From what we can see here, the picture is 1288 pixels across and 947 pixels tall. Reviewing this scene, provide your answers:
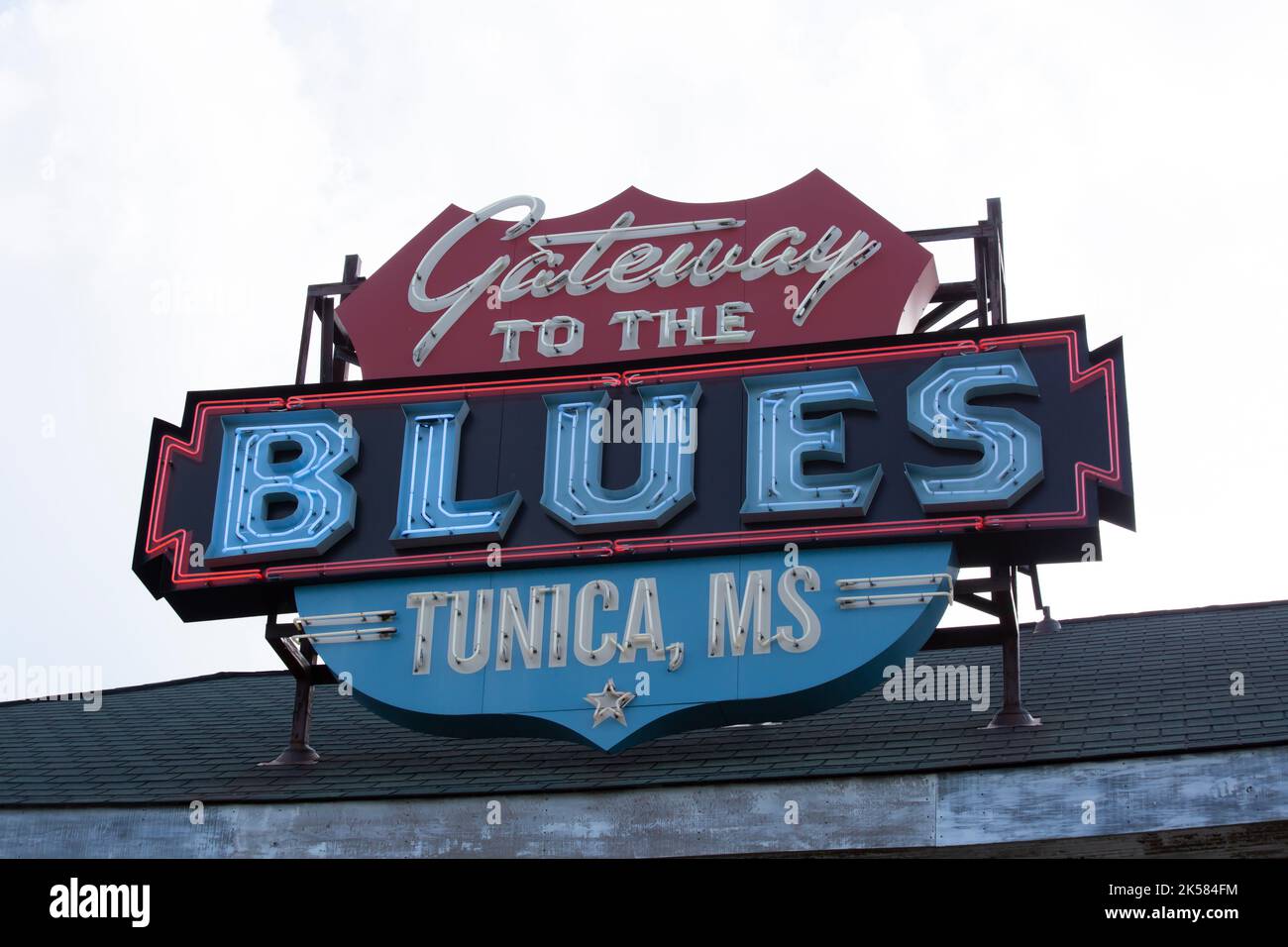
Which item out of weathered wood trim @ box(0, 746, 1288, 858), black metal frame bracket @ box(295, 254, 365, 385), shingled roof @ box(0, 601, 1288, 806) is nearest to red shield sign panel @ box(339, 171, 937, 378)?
black metal frame bracket @ box(295, 254, 365, 385)

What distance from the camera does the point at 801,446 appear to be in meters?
12.4

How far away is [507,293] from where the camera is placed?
14281 mm

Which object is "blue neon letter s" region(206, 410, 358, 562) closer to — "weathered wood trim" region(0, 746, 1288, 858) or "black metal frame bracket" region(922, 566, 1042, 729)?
"weathered wood trim" region(0, 746, 1288, 858)

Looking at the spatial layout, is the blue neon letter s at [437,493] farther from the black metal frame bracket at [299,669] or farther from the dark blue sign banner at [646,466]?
the black metal frame bracket at [299,669]

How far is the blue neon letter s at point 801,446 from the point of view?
1201cm

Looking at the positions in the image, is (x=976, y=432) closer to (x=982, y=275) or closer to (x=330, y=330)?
(x=982, y=275)

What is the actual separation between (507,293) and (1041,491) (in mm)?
4697

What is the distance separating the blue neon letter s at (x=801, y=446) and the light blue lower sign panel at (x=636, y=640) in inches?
13.2

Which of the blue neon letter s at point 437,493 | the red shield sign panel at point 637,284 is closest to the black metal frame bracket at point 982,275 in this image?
the red shield sign panel at point 637,284

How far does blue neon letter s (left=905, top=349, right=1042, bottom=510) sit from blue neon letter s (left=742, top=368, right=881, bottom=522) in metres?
0.37

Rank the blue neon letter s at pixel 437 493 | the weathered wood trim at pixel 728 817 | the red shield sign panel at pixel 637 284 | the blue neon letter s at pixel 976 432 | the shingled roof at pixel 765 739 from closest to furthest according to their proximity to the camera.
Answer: the weathered wood trim at pixel 728 817, the shingled roof at pixel 765 739, the blue neon letter s at pixel 976 432, the blue neon letter s at pixel 437 493, the red shield sign panel at pixel 637 284

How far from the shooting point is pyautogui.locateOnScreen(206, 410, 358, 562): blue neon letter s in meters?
12.8
